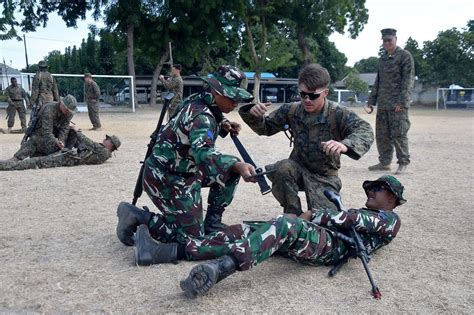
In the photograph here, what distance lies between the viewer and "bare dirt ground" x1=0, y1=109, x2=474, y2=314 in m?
3.11

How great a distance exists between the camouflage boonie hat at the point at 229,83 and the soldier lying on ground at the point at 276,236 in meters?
0.89

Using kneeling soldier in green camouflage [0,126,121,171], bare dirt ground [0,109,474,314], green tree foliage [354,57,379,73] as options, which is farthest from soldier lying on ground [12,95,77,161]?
green tree foliage [354,57,379,73]

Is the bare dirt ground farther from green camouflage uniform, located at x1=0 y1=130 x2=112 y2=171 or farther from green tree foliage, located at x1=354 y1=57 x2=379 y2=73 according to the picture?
green tree foliage, located at x1=354 y1=57 x2=379 y2=73

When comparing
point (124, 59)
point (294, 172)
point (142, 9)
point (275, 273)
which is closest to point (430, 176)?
point (294, 172)

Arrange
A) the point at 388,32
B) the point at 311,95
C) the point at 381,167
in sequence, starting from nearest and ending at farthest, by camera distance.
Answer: the point at 311,95, the point at 388,32, the point at 381,167

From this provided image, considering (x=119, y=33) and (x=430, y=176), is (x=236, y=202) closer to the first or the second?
(x=430, y=176)

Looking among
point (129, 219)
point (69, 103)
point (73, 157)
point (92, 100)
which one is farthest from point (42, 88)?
point (129, 219)

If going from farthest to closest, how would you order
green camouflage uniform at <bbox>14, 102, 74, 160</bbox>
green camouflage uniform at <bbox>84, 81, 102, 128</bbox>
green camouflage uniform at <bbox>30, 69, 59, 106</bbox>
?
1. green camouflage uniform at <bbox>84, 81, 102, 128</bbox>
2. green camouflage uniform at <bbox>30, 69, 59, 106</bbox>
3. green camouflage uniform at <bbox>14, 102, 74, 160</bbox>

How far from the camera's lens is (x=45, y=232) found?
4.65m

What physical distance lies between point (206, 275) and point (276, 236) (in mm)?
541

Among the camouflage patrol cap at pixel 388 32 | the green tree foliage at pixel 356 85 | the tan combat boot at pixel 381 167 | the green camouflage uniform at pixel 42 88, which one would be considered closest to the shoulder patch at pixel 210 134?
the camouflage patrol cap at pixel 388 32

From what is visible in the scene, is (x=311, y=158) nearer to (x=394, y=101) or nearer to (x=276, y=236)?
(x=276, y=236)

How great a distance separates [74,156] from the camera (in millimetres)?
8242

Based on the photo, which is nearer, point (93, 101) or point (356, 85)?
point (93, 101)
